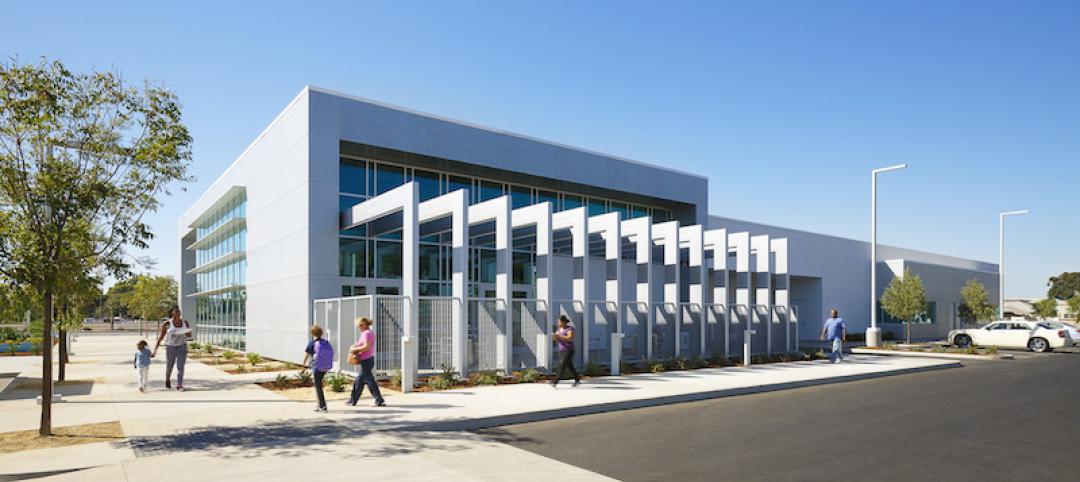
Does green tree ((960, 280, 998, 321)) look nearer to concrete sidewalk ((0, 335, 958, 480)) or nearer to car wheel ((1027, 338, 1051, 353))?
car wheel ((1027, 338, 1051, 353))

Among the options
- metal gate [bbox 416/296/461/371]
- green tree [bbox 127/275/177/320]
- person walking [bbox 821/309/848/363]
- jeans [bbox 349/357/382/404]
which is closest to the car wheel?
person walking [bbox 821/309/848/363]

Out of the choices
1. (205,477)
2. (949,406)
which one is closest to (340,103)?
(205,477)

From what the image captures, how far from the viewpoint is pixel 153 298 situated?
2058 inches

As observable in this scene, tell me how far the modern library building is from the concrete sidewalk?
2.36 meters

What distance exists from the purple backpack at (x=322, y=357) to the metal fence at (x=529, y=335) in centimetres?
615

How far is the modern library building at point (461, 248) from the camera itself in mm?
17234

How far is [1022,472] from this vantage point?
789cm

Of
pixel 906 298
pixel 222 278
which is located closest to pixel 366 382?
pixel 222 278

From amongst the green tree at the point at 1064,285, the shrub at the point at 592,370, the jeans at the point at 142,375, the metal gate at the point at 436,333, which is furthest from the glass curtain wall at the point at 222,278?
the green tree at the point at 1064,285

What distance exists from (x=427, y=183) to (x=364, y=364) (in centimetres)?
1179

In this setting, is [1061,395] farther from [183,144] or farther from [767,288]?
[183,144]

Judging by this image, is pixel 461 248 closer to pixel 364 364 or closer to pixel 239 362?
pixel 364 364

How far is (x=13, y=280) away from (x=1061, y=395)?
19.6 metres

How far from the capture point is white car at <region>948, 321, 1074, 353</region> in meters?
32.3
